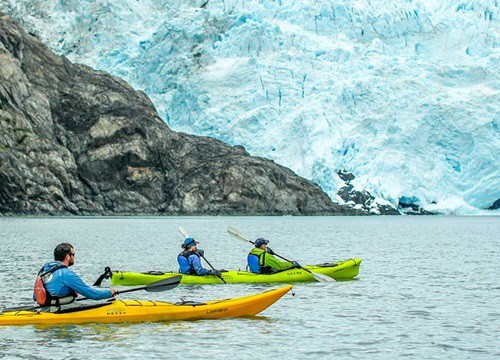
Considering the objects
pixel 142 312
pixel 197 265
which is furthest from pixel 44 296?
pixel 197 265

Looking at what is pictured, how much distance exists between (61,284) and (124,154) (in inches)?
3161

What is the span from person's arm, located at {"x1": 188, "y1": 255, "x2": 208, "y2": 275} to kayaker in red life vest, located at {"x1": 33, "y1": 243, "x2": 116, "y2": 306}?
6.72 metres

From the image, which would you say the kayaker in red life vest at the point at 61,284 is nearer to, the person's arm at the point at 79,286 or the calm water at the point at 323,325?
the person's arm at the point at 79,286

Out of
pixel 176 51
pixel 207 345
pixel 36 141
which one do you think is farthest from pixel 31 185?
pixel 207 345

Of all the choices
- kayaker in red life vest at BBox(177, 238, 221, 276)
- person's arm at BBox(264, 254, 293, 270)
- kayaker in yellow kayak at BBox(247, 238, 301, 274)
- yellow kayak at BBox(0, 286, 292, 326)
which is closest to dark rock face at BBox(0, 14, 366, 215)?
person's arm at BBox(264, 254, 293, 270)

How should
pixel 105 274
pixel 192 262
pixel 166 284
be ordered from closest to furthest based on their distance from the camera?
1. pixel 105 274
2. pixel 166 284
3. pixel 192 262

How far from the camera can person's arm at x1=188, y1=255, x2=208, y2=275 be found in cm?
1939

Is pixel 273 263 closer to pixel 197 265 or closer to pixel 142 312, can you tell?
pixel 197 265

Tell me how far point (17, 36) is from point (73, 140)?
49.6 feet

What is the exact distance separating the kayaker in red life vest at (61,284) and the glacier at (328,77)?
244 feet

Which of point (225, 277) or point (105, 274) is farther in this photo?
point (225, 277)

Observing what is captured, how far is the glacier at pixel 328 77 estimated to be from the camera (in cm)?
8519

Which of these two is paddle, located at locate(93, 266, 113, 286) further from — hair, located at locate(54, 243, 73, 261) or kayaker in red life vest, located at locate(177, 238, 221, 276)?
kayaker in red life vest, located at locate(177, 238, 221, 276)

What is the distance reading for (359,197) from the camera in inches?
3839
